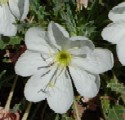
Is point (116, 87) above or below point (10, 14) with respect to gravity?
below

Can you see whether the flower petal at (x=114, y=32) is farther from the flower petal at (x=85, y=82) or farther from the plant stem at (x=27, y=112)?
the plant stem at (x=27, y=112)

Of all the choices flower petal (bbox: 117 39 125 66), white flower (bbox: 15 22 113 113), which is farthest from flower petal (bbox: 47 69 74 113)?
flower petal (bbox: 117 39 125 66)

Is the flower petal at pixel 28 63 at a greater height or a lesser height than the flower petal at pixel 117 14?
lesser

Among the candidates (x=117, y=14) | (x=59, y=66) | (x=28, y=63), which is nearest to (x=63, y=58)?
(x=59, y=66)

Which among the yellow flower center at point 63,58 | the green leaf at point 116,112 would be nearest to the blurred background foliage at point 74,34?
the green leaf at point 116,112

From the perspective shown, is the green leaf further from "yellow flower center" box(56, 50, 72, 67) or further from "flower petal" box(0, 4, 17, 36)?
"flower petal" box(0, 4, 17, 36)

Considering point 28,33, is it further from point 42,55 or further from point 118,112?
point 118,112

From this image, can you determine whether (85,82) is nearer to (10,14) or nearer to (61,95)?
(61,95)
